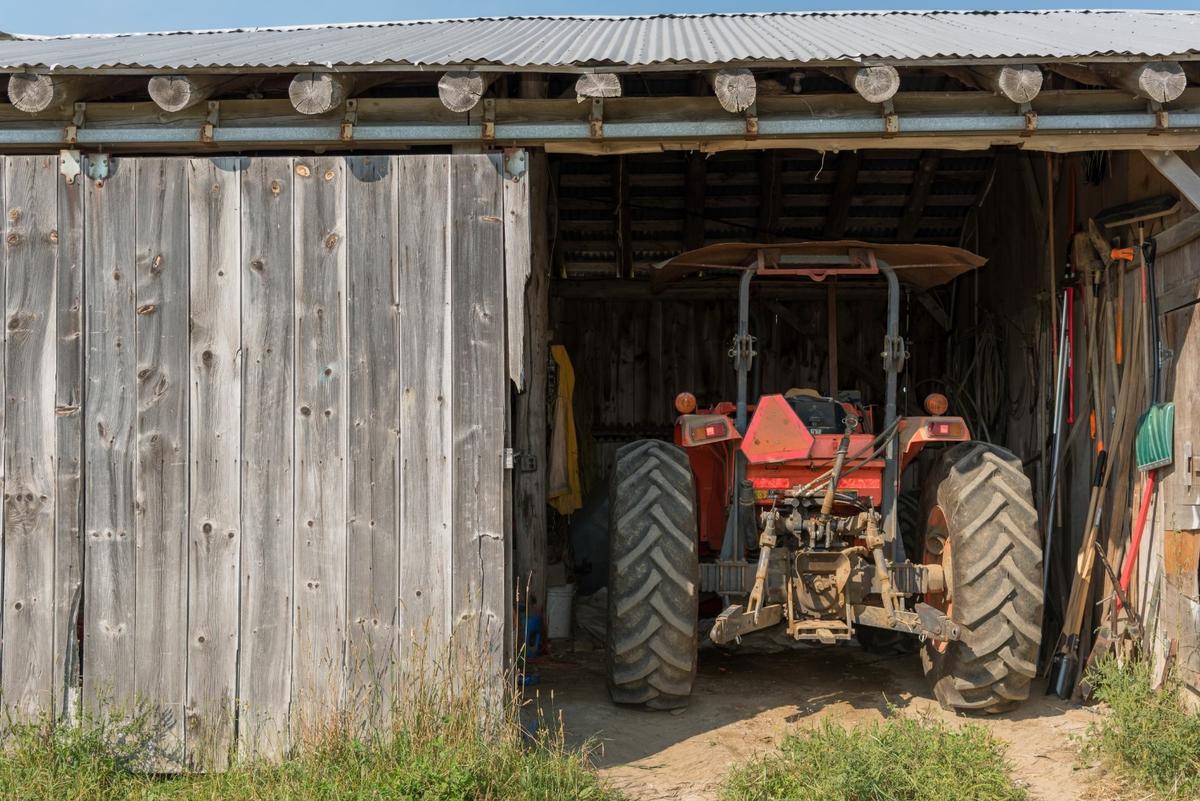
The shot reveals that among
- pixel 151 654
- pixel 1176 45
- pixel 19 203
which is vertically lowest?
pixel 151 654

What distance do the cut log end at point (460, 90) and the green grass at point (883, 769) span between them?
120 inches

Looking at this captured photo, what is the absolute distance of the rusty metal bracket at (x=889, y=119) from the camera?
481 cm

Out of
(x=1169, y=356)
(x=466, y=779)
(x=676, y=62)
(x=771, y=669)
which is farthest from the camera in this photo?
(x=771, y=669)

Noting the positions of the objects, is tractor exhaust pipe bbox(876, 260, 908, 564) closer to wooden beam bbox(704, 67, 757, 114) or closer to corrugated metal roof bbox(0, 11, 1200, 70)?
corrugated metal roof bbox(0, 11, 1200, 70)

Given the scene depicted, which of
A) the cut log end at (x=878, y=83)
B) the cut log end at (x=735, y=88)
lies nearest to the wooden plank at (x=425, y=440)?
the cut log end at (x=735, y=88)

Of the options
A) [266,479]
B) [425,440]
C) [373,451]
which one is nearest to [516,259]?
[425,440]

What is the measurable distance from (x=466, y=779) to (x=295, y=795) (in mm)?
664

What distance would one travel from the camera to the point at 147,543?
474 cm

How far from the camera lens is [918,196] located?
8859 millimetres

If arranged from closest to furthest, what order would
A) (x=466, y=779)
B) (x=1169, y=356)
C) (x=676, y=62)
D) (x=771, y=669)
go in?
(x=466, y=779) → (x=676, y=62) → (x=1169, y=356) → (x=771, y=669)

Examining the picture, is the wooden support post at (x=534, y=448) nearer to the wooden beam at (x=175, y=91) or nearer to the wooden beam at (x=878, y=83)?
the wooden beam at (x=175, y=91)

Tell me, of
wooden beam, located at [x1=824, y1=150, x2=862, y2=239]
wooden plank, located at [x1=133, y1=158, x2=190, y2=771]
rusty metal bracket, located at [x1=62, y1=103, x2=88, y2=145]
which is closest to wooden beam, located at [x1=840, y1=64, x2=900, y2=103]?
wooden plank, located at [x1=133, y1=158, x2=190, y2=771]

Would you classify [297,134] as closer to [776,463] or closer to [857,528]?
[776,463]

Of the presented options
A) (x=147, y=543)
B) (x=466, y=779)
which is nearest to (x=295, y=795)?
(x=466, y=779)
